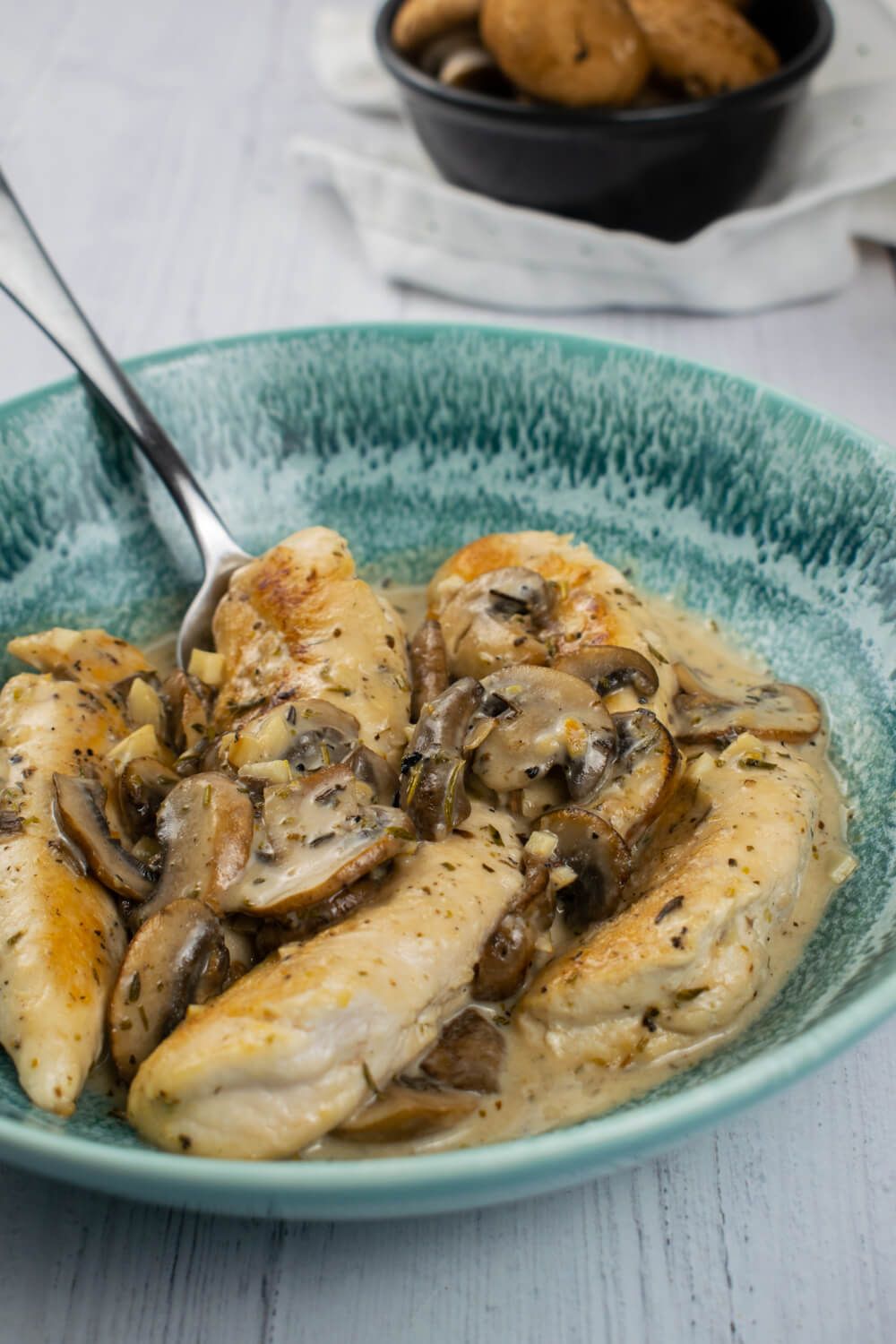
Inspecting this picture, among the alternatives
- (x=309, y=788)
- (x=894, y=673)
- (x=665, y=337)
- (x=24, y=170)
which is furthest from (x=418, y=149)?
(x=309, y=788)

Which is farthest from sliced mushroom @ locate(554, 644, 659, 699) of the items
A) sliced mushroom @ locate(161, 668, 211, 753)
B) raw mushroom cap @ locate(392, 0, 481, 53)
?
raw mushroom cap @ locate(392, 0, 481, 53)

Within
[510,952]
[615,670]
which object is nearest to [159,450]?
[615,670]

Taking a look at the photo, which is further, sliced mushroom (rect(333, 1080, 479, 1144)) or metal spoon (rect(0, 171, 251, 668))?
metal spoon (rect(0, 171, 251, 668))

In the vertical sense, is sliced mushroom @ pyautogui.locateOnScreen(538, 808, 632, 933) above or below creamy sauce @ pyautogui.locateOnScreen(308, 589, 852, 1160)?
above

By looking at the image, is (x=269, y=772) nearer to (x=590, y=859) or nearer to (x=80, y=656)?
(x=590, y=859)

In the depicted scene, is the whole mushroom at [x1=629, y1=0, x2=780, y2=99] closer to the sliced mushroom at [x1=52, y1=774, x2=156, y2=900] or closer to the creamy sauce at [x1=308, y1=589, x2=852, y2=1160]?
the creamy sauce at [x1=308, y1=589, x2=852, y2=1160]

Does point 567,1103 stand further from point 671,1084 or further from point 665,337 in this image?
point 665,337

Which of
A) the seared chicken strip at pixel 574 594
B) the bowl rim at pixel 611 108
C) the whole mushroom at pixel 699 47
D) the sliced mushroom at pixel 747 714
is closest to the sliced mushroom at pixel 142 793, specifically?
the seared chicken strip at pixel 574 594
